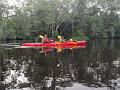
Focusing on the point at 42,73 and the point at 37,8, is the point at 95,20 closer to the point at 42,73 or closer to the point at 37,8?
the point at 37,8

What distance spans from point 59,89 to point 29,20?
41515mm

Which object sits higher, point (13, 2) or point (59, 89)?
point (13, 2)

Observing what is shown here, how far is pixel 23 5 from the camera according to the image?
49281mm

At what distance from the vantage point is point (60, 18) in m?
48.4

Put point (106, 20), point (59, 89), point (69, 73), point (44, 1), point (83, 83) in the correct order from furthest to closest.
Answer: point (106, 20) < point (44, 1) < point (69, 73) < point (83, 83) < point (59, 89)

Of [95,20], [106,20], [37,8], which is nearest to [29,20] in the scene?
[37,8]

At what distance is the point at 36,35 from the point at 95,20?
508 inches

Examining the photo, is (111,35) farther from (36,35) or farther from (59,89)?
(59,89)

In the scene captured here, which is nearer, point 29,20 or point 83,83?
point 83,83

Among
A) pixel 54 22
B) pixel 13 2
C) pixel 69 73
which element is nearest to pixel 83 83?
pixel 69 73

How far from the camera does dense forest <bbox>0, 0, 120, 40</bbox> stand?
47469 millimetres

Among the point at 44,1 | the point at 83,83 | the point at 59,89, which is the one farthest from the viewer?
the point at 44,1

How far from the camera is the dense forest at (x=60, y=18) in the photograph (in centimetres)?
4747

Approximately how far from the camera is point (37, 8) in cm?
4772
